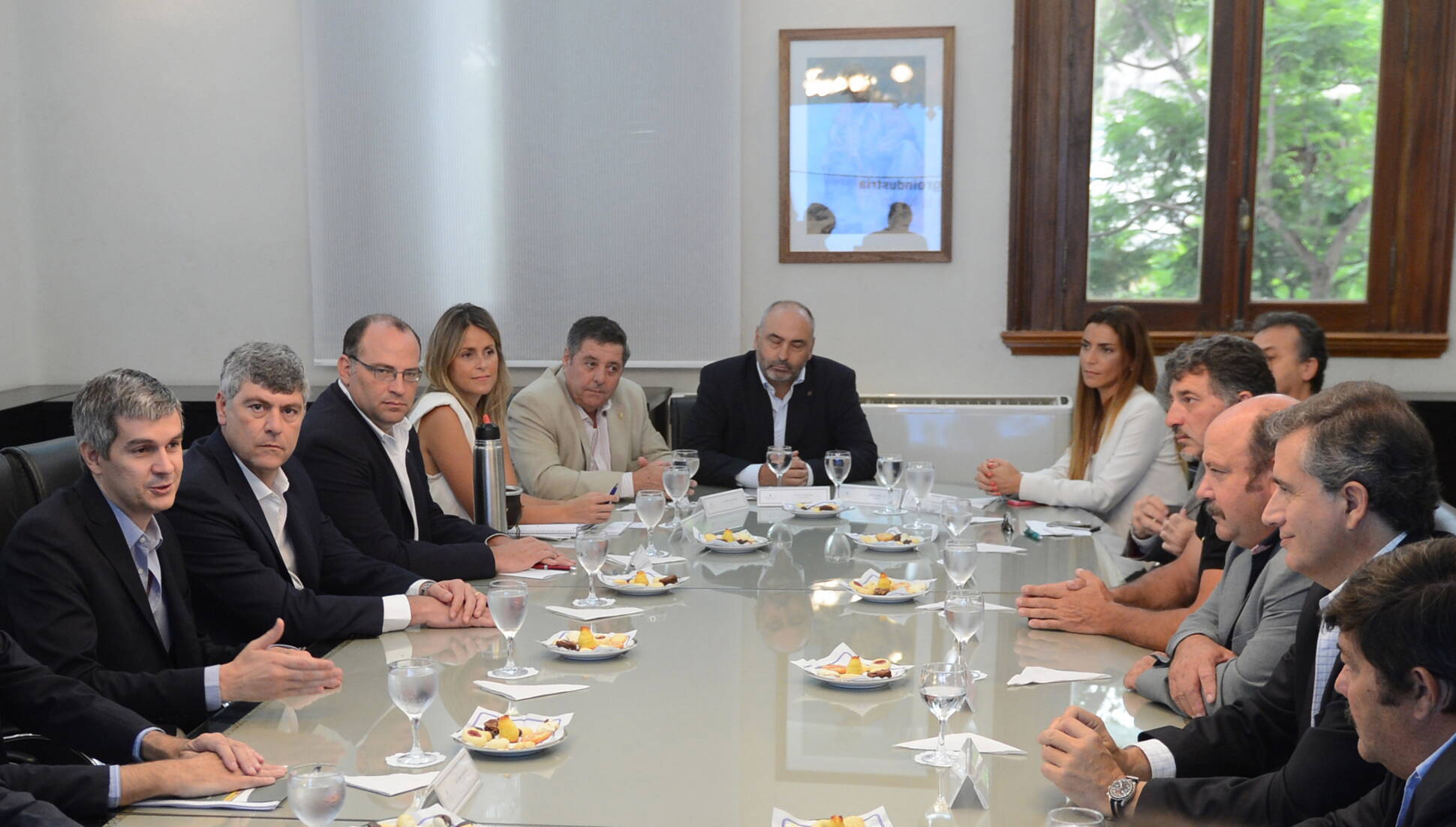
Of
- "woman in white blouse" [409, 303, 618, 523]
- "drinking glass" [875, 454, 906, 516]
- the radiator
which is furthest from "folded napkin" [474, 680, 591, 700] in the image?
the radiator

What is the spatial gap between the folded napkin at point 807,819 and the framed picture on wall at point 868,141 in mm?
4097

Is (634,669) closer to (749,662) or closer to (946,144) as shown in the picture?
(749,662)

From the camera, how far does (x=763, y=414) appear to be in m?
4.85

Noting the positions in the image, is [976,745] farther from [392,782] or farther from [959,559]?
[392,782]

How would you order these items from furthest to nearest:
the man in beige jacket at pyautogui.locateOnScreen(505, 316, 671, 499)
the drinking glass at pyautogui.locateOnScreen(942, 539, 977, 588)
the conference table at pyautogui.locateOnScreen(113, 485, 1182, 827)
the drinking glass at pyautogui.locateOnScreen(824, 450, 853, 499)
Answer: the man in beige jacket at pyautogui.locateOnScreen(505, 316, 671, 499) → the drinking glass at pyautogui.locateOnScreen(824, 450, 853, 499) → the drinking glass at pyautogui.locateOnScreen(942, 539, 977, 588) → the conference table at pyautogui.locateOnScreen(113, 485, 1182, 827)

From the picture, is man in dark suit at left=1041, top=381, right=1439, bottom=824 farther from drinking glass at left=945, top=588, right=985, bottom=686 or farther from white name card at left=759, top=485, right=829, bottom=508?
white name card at left=759, top=485, right=829, bottom=508

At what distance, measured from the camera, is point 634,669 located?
86.0 inches

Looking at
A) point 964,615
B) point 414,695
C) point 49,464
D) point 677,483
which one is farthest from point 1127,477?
point 49,464

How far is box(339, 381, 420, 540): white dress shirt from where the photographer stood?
10.4 feet

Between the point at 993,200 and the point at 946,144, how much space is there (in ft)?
1.02

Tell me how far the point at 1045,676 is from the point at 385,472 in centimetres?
168

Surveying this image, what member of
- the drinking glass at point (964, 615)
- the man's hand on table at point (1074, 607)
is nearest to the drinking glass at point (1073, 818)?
the drinking glass at point (964, 615)

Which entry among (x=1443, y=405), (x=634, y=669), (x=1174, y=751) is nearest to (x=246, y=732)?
(x=634, y=669)

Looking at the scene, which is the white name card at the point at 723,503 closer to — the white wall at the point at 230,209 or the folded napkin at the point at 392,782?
the white wall at the point at 230,209
